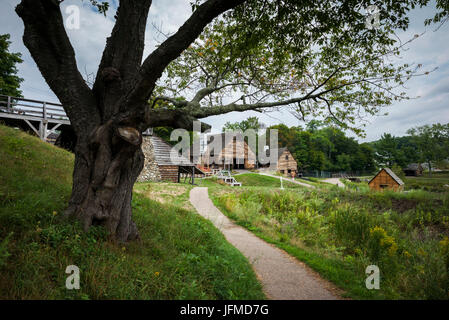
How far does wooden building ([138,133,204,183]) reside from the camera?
18.9 metres

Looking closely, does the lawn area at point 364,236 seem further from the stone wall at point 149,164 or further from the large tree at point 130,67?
the stone wall at point 149,164

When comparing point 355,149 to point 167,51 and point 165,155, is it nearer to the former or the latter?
point 165,155

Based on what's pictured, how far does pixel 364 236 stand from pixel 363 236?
88mm

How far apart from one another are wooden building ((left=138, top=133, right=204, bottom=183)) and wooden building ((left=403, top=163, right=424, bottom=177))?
199ft

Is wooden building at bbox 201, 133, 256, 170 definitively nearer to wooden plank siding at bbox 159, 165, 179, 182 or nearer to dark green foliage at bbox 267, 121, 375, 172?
dark green foliage at bbox 267, 121, 375, 172

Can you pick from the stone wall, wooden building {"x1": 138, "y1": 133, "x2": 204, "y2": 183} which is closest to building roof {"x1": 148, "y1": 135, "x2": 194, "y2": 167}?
wooden building {"x1": 138, "y1": 133, "x2": 204, "y2": 183}

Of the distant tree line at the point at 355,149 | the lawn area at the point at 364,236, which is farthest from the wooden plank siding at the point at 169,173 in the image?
the distant tree line at the point at 355,149

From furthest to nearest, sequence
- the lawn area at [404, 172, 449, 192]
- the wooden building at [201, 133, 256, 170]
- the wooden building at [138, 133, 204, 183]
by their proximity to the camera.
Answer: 1. the wooden building at [201, 133, 256, 170]
2. the wooden building at [138, 133, 204, 183]
3. the lawn area at [404, 172, 449, 192]

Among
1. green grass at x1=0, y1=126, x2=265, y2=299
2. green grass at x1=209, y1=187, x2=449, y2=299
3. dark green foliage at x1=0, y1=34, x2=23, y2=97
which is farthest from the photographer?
dark green foliage at x1=0, y1=34, x2=23, y2=97

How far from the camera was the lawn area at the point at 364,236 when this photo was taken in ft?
13.2

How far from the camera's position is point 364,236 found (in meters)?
7.16

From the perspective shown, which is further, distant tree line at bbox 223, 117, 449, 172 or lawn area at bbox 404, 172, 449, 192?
distant tree line at bbox 223, 117, 449, 172
